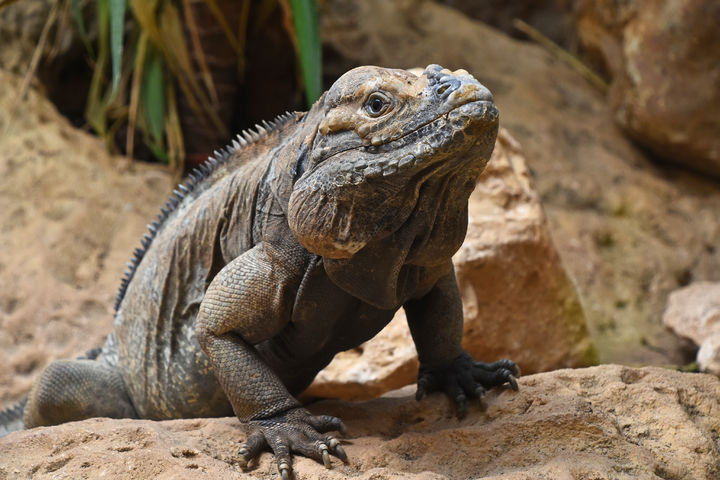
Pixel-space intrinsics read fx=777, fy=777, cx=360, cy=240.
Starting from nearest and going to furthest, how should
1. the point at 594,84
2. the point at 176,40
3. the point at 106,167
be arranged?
the point at 176,40
the point at 106,167
the point at 594,84

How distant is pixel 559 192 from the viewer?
8414mm

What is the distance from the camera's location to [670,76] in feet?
→ 26.3

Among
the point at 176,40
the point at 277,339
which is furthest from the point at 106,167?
the point at 277,339

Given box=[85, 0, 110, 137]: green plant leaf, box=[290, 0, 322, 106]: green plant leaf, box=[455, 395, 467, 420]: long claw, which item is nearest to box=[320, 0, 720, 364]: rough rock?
box=[85, 0, 110, 137]: green plant leaf

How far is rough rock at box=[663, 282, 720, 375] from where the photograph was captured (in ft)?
18.6

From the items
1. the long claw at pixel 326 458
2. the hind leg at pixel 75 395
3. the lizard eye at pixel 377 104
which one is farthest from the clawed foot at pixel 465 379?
the hind leg at pixel 75 395

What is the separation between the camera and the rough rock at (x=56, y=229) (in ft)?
20.9

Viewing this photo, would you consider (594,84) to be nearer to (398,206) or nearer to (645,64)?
(645,64)

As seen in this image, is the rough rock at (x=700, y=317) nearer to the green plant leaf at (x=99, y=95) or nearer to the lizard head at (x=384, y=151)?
the lizard head at (x=384, y=151)

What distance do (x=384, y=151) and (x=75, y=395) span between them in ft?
8.49

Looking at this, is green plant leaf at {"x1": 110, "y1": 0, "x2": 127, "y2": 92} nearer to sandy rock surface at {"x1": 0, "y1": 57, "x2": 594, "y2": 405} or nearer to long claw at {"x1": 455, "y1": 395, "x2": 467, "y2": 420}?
sandy rock surface at {"x1": 0, "y1": 57, "x2": 594, "y2": 405}

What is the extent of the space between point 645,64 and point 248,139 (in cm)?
541

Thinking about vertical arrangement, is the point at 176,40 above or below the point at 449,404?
above

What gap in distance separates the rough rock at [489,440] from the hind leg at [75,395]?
2.96ft
